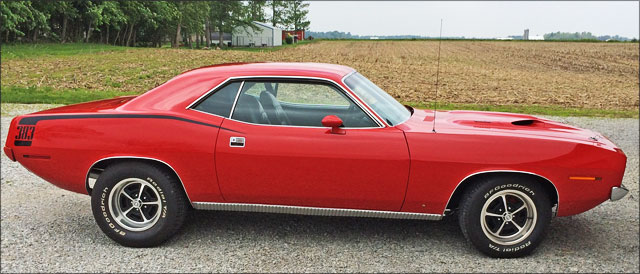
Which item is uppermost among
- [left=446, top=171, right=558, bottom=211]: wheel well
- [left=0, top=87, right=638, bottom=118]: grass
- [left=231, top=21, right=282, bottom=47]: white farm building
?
[left=231, top=21, right=282, bottom=47]: white farm building

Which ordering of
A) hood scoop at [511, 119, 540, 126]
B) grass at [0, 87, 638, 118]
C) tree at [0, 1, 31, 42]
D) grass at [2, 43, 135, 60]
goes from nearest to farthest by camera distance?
hood scoop at [511, 119, 540, 126] → grass at [0, 87, 638, 118] → grass at [2, 43, 135, 60] → tree at [0, 1, 31, 42]

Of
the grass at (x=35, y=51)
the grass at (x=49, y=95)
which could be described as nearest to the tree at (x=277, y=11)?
the grass at (x=35, y=51)

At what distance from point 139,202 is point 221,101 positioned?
3.00 ft

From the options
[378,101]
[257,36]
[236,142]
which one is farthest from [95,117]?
[257,36]

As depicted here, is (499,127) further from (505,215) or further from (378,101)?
(378,101)

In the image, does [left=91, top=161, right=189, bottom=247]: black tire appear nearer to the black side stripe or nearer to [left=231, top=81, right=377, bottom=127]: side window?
the black side stripe

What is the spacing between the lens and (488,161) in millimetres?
3480

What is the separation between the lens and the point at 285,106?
4172 mm

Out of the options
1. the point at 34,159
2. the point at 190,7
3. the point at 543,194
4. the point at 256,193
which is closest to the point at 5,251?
the point at 34,159

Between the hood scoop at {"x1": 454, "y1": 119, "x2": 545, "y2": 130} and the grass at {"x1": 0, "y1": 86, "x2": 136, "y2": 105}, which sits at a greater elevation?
the hood scoop at {"x1": 454, "y1": 119, "x2": 545, "y2": 130}

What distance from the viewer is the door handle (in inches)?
142

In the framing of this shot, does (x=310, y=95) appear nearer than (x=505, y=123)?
No

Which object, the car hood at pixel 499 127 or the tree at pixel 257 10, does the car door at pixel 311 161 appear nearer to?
the car hood at pixel 499 127

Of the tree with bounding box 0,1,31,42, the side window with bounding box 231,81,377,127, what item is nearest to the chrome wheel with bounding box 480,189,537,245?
the side window with bounding box 231,81,377,127
